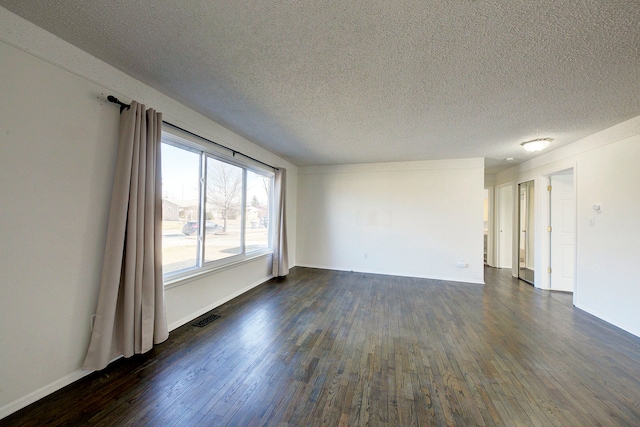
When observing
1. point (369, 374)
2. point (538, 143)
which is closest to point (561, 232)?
point (538, 143)

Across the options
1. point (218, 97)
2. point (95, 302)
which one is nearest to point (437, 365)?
point (95, 302)

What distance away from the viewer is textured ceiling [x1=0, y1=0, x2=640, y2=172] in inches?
54.3

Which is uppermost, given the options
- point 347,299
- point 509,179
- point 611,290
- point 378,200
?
point 509,179

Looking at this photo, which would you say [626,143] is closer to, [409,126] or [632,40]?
[632,40]

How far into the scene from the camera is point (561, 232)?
14.0 ft

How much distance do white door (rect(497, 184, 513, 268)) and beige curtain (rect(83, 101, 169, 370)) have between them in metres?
7.20

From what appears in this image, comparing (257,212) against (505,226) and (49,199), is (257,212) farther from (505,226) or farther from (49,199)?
(505,226)

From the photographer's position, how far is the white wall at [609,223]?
272cm

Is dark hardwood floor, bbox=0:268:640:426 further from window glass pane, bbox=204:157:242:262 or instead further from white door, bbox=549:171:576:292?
white door, bbox=549:171:576:292

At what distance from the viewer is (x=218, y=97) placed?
246 cm

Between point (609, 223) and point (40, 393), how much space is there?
5977 mm

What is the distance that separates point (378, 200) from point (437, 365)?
3.72 m

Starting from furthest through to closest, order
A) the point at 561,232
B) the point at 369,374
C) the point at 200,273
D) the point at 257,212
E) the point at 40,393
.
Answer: the point at 257,212, the point at 561,232, the point at 200,273, the point at 369,374, the point at 40,393

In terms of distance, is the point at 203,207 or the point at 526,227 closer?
the point at 203,207
